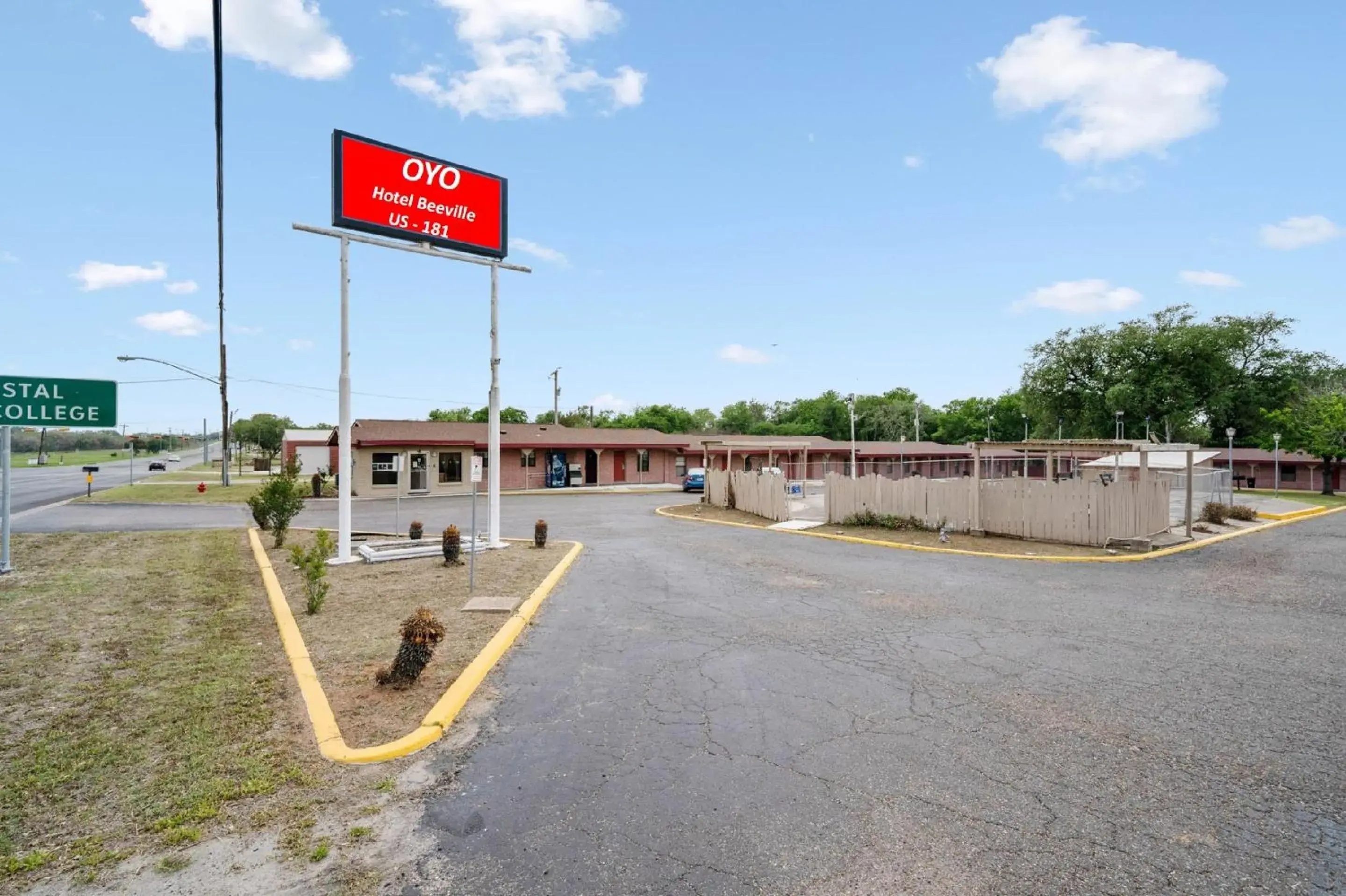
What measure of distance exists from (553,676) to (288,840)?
2.84 metres

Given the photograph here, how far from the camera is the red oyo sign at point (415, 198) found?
1222cm

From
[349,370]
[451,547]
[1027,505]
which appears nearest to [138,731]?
[451,547]

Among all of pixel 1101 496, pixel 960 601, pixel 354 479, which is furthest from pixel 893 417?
pixel 960 601

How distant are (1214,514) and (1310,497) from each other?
26513mm

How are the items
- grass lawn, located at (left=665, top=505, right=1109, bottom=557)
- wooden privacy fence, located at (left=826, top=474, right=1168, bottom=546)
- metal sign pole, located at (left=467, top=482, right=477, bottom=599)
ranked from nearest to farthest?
metal sign pole, located at (left=467, top=482, right=477, bottom=599), grass lawn, located at (left=665, top=505, right=1109, bottom=557), wooden privacy fence, located at (left=826, top=474, right=1168, bottom=546)

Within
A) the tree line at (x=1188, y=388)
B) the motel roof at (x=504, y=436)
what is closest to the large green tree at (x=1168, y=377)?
the tree line at (x=1188, y=388)

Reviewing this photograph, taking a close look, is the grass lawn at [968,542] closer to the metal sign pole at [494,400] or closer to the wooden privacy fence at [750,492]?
the wooden privacy fence at [750,492]

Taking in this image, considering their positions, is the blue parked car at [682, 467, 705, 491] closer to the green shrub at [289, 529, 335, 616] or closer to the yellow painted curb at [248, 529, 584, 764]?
the yellow painted curb at [248, 529, 584, 764]

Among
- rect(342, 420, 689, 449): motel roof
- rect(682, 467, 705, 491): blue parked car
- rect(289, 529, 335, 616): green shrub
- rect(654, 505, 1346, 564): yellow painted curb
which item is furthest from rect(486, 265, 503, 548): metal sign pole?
rect(682, 467, 705, 491): blue parked car

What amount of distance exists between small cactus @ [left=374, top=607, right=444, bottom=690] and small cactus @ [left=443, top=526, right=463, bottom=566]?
20.9ft

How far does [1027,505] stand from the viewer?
16047 millimetres

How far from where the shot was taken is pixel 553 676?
6.23 meters

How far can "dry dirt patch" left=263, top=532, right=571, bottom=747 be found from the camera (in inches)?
209

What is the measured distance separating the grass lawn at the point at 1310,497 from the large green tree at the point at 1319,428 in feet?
5.43
